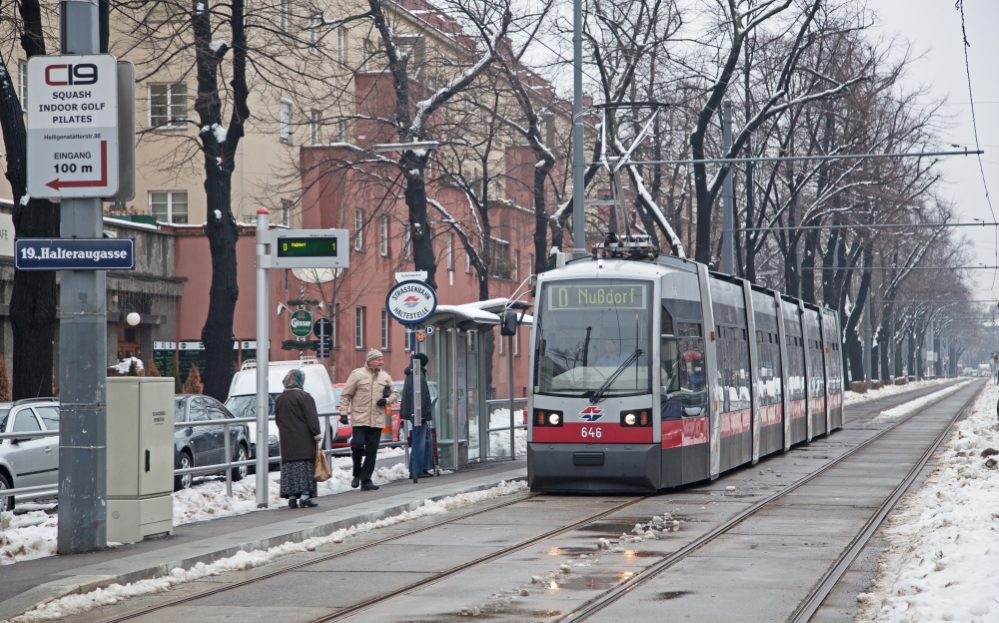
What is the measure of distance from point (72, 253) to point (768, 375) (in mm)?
14418

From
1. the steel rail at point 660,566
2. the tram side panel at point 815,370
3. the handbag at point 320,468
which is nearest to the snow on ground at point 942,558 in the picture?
the steel rail at point 660,566

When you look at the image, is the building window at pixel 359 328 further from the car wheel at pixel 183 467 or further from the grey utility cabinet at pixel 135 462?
the grey utility cabinet at pixel 135 462

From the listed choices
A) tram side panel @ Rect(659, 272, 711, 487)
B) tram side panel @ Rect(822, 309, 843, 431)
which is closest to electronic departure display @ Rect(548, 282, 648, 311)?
tram side panel @ Rect(659, 272, 711, 487)

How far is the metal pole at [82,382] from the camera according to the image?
36.7 feet

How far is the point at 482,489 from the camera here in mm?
17156

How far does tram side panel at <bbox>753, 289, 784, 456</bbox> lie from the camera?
73.3ft

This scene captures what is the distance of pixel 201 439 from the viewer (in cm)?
2062

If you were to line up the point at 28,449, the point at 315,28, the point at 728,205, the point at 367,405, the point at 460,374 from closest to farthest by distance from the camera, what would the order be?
the point at 28,449 → the point at 367,405 → the point at 460,374 → the point at 315,28 → the point at 728,205

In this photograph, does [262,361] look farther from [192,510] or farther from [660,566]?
[660,566]

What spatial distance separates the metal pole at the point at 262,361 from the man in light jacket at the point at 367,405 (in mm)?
2311

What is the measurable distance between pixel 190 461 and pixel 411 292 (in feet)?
15.1

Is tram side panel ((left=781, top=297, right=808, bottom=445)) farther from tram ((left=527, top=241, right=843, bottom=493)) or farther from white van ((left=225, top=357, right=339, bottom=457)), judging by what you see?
white van ((left=225, top=357, right=339, bottom=457))

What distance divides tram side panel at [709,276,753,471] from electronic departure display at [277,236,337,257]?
5876 millimetres

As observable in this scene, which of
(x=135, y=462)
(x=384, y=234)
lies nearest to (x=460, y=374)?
(x=135, y=462)
